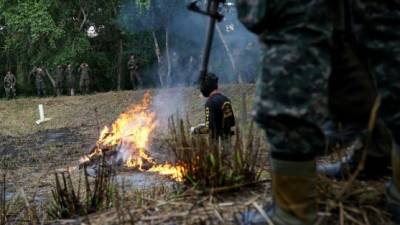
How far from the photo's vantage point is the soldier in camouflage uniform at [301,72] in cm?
168

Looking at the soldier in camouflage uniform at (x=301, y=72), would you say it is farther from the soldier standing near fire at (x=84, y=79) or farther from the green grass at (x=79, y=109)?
the soldier standing near fire at (x=84, y=79)

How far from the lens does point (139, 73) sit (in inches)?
1299

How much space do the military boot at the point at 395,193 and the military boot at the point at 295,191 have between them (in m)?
0.34

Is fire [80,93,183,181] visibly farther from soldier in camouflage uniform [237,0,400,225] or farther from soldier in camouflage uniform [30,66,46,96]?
soldier in camouflage uniform [30,66,46,96]

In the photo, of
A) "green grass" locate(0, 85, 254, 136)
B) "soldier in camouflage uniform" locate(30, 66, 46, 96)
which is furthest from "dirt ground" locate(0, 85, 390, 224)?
"soldier in camouflage uniform" locate(30, 66, 46, 96)

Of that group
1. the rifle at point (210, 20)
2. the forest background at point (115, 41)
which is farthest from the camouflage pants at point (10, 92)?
the rifle at point (210, 20)

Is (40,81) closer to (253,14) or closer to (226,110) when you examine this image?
(226,110)

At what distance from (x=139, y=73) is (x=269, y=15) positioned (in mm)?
31597

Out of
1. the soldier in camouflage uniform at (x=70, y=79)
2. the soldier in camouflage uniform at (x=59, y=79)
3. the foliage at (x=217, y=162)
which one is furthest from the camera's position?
the soldier in camouflage uniform at (x=59, y=79)

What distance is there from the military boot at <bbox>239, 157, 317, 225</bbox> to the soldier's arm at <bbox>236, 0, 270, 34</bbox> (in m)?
0.45

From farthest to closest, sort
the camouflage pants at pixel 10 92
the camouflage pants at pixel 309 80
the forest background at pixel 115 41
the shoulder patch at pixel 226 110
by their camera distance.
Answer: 1. the camouflage pants at pixel 10 92
2. the forest background at pixel 115 41
3. the shoulder patch at pixel 226 110
4. the camouflage pants at pixel 309 80

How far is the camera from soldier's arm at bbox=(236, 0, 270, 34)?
1729 mm

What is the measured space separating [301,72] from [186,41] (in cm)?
3022

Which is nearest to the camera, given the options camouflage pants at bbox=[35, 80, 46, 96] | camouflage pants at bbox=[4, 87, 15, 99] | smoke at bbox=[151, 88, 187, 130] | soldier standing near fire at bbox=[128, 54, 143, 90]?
smoke at bbox=[151, 88, 187, 130]
